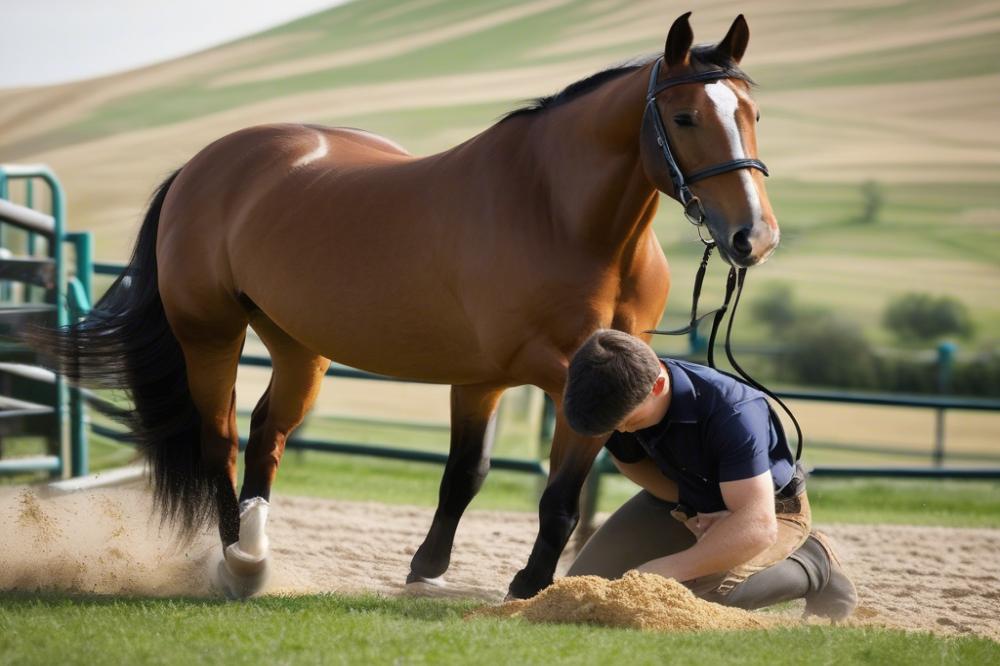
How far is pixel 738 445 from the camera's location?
319 cm

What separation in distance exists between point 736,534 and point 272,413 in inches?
91.6

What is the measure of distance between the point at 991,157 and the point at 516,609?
3897 centimetres

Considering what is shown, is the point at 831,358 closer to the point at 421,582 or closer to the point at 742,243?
the point at 421,582

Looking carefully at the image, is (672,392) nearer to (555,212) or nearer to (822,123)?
(555,212)

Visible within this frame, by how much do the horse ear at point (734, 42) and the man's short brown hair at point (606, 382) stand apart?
3.30ft

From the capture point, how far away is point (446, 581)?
463cm

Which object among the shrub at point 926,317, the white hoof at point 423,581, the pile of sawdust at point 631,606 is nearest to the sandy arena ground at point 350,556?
the white hoof at point 423,581

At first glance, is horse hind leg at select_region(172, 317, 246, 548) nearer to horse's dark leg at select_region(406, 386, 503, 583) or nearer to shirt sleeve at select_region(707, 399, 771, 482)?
horse's dark leg at select_region(406, 386, 503, 583)

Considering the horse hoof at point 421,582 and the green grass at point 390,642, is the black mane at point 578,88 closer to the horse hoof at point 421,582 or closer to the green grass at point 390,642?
the green grass at point 390,642

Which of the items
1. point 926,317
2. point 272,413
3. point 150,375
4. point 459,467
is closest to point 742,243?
point 459,467

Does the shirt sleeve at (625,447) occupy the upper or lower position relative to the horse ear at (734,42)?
lower

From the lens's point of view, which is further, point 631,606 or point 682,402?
point 682,402

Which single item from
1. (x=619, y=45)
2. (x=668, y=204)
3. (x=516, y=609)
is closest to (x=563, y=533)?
(x=516, y=609)

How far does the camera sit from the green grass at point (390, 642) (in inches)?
106
